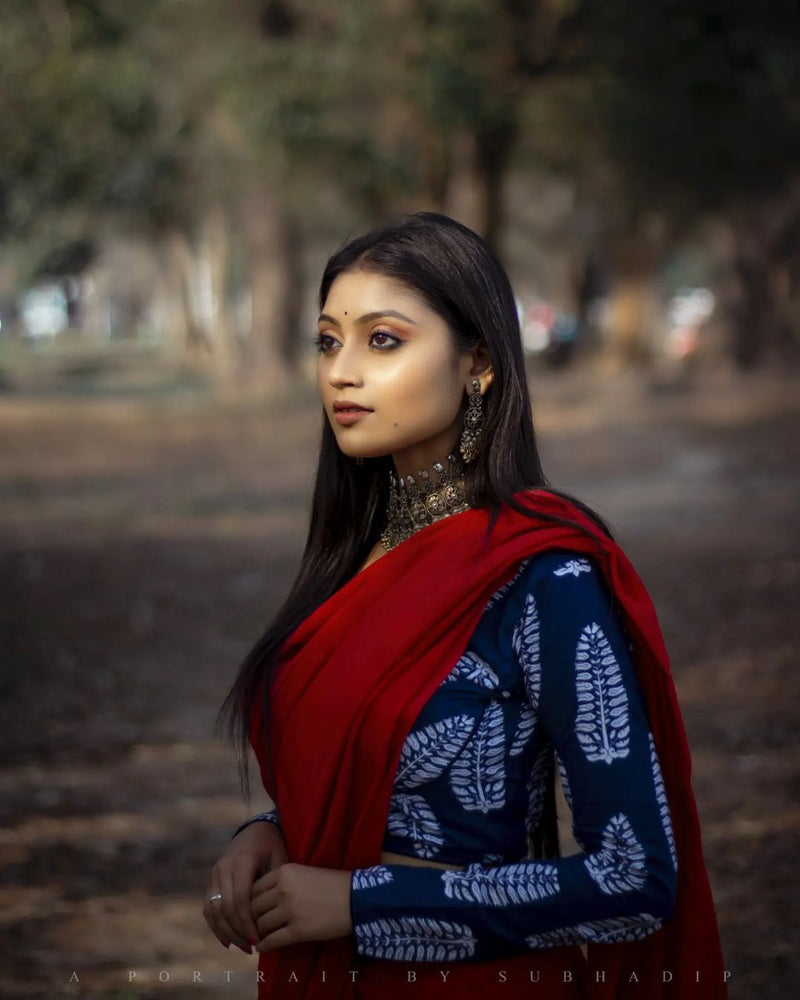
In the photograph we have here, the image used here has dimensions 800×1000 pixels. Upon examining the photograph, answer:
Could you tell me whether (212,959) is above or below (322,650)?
below

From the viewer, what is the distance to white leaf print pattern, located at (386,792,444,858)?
2100 millimetres

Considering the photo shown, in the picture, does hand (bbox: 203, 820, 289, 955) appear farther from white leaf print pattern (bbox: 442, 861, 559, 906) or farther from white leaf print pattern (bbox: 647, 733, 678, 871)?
white leaf print pattern (bbox: 647, 733, 678, 871)

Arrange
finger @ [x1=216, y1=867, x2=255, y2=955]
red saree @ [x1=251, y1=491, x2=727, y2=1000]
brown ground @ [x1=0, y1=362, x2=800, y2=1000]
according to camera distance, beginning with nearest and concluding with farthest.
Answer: red saree @ [x1=251, y1=491, x2=727, y2=1000] < finger @ [x1=216, y1=867, x2=255, y2=955] < brown ground @ [x1=0, y1=362, x2=800, y2=1000]

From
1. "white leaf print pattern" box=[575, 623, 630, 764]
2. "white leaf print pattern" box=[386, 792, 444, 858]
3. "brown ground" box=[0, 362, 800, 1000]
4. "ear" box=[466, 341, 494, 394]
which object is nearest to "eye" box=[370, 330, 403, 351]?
"ear" box=[466, 341, 494, 394]

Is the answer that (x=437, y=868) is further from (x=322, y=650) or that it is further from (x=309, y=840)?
(x=322, y=650)

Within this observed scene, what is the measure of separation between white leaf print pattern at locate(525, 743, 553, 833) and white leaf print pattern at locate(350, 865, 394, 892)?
0.23 meters

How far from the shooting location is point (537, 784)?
2184mm

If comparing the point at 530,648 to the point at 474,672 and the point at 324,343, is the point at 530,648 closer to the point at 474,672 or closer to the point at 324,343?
the point at 474,672

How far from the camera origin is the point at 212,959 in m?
5.03

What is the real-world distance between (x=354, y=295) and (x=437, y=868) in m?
0.78

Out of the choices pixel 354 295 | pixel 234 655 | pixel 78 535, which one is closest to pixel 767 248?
pixel 78 535

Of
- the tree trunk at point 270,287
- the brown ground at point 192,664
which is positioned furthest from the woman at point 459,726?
the tree trunk at point 270,287

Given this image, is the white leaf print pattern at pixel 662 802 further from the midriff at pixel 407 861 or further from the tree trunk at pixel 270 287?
the tree trunk at pixel 270 287

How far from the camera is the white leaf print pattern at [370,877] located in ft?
6.69
